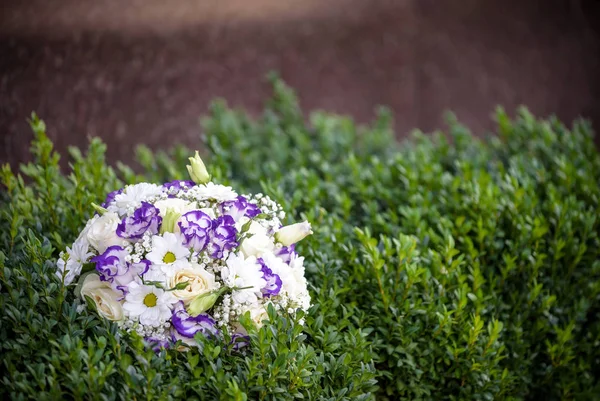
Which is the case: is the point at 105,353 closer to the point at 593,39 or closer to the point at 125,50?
the point at 125,50

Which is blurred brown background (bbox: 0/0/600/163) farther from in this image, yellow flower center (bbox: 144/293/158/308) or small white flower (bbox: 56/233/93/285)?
yellow flower center (bbox: 144/293/158/308)

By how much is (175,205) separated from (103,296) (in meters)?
0.38

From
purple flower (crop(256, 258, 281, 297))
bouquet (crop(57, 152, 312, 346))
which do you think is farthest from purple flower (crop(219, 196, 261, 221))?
purple flower (crop(256, 258, 281, 297))

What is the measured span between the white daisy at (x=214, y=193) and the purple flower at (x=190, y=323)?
0.41 meters

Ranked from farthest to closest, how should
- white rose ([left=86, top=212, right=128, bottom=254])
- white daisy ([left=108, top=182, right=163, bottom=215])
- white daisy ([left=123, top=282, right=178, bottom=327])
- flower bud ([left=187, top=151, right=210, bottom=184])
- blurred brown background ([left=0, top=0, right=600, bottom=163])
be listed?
blurred brown background ([left=0, top=0, right=600, bottom=163])
flower bud ([left=187, top=151, right=210, bottom=184])
white daisy ([left=108, top=182, right=163, bottom=215])
white rose ([left=86, top=212, right=128, bottom=254])
white daisy ([left=123, top=282, right=178, bottom=327])

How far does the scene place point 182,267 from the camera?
204 cm

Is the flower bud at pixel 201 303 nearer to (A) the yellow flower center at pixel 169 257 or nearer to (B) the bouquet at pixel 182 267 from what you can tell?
(B) the bouquet at pixel 182 267

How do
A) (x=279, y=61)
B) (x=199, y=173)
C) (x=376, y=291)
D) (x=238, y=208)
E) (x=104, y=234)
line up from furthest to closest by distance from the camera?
1. (x=279, y=61)
2. (x=376, y=291)
3. (x=199, y=173)
4. (x=238, y=208)
5. (x=104, y=234)

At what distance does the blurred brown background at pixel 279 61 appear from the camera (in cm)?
364

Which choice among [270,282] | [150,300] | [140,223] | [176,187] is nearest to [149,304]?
[150,300]

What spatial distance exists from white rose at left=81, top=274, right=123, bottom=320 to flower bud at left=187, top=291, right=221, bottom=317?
0.24 meters

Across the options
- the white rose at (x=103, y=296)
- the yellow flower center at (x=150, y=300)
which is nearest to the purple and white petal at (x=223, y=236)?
the yellow flower center at (x=150, y=300)

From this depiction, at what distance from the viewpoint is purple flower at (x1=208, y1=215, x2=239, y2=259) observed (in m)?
2.10

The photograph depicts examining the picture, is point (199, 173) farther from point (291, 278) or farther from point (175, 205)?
point (291, 278)
